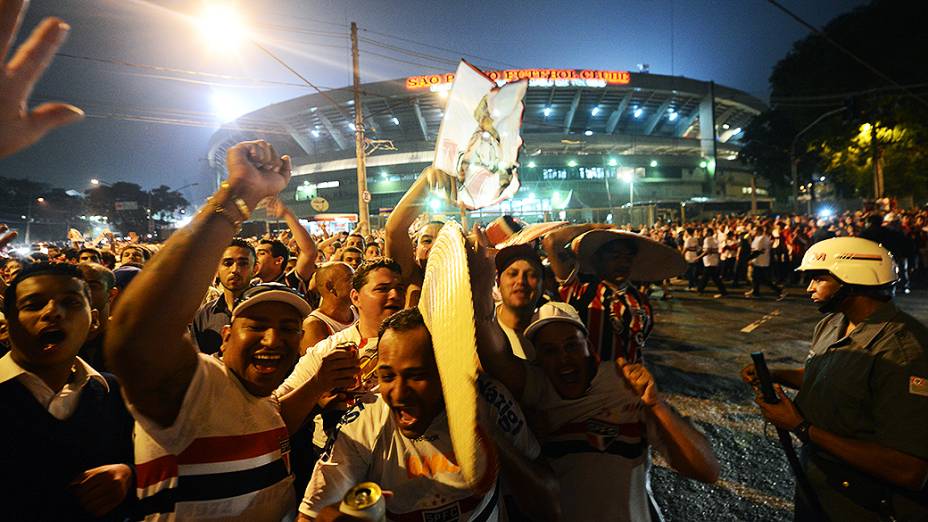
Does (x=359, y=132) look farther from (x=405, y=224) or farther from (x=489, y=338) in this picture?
(x=489, y=338)

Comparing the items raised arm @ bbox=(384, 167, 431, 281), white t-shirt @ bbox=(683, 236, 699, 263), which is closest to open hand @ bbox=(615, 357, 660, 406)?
raised arm @ bbox=(384, 167, 431, 281)

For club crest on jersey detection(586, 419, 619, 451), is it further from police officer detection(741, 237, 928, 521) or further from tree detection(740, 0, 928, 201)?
tree detection(740, 0, 928, 201)

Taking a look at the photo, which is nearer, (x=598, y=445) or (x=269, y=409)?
(x=269, y=409)

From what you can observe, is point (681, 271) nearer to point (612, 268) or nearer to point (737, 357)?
point (612, 268)

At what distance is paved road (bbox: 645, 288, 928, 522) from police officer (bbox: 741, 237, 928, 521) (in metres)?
0.38

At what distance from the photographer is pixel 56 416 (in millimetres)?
1619

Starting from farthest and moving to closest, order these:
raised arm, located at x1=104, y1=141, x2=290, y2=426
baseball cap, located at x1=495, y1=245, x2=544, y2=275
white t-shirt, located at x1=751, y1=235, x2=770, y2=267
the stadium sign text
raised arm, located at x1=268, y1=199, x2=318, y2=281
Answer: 1. the stadium sign text
2. white t-shirt, located at x1=751, y1=235, x2=770, y2=267
3. raised arm, located at x1=268, y1=199, x2=318, y2=281
4. baseball cap, located at x1=495, y1=245, x2=544, y2=275
5. raised arm, located at x1=104, y1=141, x2=290, y2=426

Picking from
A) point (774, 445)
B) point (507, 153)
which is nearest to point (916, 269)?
point (774, 445)

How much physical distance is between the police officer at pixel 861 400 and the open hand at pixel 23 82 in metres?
3.25

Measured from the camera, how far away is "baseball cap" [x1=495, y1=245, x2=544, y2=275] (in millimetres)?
2939

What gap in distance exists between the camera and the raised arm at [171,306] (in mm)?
1035

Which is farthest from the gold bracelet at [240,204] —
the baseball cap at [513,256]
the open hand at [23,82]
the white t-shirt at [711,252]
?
the white t-shirt at [711,252]

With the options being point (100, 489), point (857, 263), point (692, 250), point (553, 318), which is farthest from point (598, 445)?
point (692, 250)

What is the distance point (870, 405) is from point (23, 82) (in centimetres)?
346
